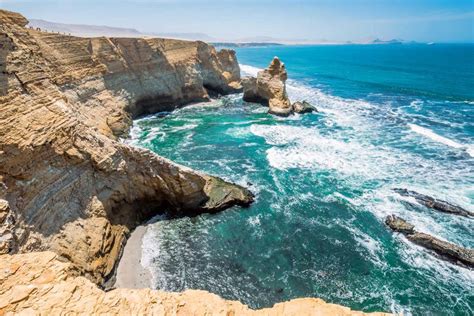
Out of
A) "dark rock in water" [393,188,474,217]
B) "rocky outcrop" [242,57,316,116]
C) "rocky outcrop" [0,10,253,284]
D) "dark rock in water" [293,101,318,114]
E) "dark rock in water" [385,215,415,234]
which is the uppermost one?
"rocky outcrop" [0,10,253,284]

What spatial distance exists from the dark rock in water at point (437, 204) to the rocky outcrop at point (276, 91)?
2527 cm

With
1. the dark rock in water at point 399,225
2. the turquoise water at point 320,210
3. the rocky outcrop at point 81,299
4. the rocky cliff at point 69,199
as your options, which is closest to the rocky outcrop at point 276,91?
the turquoise water at point 320,210

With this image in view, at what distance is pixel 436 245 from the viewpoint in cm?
1980

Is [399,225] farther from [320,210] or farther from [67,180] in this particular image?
[67,180]

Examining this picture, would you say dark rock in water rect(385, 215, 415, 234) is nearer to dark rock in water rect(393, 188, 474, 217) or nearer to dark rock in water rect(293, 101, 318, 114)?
dark rock in water rect(393, 188, 474, 217)

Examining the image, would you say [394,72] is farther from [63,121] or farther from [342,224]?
[63,121]

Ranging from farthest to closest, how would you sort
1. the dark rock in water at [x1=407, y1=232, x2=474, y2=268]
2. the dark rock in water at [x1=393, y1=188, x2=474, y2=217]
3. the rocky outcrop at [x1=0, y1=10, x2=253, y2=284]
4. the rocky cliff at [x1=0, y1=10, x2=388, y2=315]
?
the dark rock in water at [x1=393, y1=188, x2=474, y2=217] < the dark rock in water at [x1=407, y1=232, x2=474, y2=268] < the rocky outcrop at [x1=0, y1=10, x2=253, y2=284] < the rocky cliff at [x1=0, y1=10, x2=388, y2=315]

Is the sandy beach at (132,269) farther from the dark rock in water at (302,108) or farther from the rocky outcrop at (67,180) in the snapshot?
the dark rock in water at (302,108)

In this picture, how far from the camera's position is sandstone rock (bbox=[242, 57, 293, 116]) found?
1945 inches

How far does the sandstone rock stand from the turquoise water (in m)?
2.50

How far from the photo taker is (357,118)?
1901 inches

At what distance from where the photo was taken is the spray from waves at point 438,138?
1419 inches

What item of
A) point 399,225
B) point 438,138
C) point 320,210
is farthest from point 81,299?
point 438,138

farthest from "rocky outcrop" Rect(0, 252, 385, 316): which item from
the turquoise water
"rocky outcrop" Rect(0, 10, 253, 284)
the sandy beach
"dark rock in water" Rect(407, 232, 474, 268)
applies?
"dark rock in water" Rect(407, 232, 474, 268)
